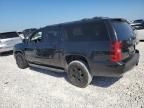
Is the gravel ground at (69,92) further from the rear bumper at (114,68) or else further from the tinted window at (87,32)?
the tinted window at (87,32)

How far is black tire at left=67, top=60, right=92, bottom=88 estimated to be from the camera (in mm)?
5219

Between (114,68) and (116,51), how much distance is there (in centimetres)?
44

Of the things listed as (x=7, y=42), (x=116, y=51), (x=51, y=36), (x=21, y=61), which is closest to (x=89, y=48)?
(x=116, y=51)

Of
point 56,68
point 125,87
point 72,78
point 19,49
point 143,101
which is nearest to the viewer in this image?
point 143,101

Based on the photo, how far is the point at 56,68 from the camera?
628 centimetres

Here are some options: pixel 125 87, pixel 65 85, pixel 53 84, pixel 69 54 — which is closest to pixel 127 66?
pixel 125 87

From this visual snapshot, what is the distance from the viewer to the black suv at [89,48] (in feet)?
14.8

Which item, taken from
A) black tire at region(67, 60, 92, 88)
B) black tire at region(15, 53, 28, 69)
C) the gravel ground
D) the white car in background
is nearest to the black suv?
black tire at region(67, 60, 92, 88)

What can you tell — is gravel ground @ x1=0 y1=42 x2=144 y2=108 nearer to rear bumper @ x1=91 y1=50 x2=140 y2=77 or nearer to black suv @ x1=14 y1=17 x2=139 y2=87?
black suv @ x1=14 y1=17 x2=139 y2=87

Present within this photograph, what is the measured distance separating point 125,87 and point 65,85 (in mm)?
1857

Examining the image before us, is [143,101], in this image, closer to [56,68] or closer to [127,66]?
[127,66]

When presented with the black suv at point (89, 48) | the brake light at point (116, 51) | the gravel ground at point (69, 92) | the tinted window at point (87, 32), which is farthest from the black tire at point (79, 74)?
the brake light at point (116, 51)

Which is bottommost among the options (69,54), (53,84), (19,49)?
(53,84)

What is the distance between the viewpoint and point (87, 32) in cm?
505
